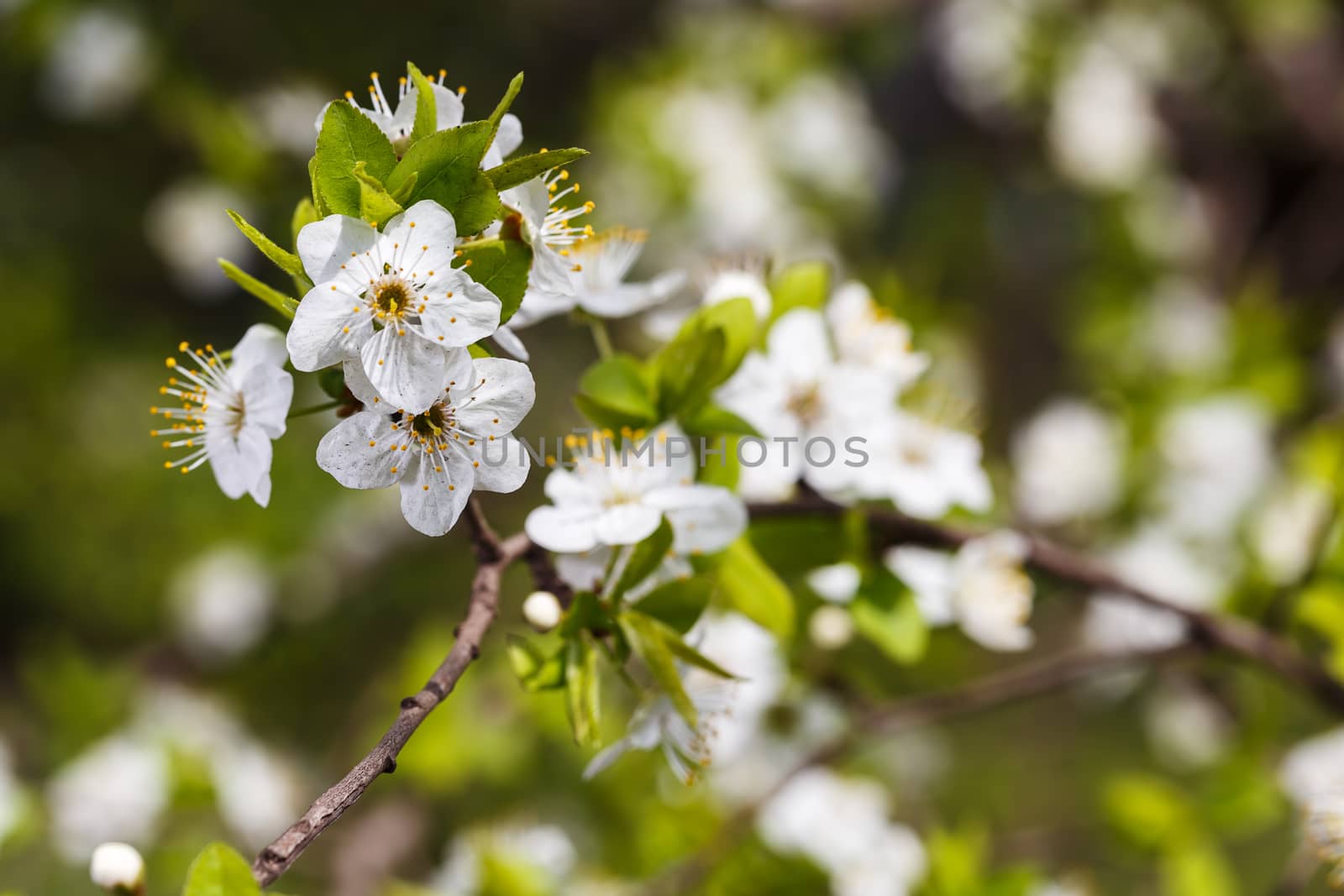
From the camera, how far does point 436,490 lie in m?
0.59

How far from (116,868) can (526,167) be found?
1.64ft

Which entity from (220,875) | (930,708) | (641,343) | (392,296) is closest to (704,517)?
(392,296)

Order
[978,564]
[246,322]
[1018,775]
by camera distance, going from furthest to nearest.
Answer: [246,322]
[1018,775]
[978,564]

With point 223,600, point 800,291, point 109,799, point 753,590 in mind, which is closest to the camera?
point 753,590

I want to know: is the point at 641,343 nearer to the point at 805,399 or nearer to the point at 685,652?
the point at 805,399

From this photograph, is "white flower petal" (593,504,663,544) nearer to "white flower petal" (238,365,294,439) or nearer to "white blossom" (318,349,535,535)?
"white blossom" (318,349,535,535)

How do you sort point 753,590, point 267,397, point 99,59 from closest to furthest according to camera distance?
point 267,397 < point 753,590 < point 99,59

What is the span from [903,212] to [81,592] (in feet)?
8.13

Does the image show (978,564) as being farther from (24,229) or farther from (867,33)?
(24,229)

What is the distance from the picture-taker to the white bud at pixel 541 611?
0.65m

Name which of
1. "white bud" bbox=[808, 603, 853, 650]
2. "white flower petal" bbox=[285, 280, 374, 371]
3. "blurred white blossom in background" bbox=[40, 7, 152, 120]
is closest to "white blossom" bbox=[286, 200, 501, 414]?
"white flower petal" bbox=[285, 280, 374, 371]

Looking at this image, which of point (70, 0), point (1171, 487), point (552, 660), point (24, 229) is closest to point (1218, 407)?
point (1171, 487)

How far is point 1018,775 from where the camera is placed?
2682 millimetres

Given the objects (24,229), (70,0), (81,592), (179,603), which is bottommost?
(81,592)
